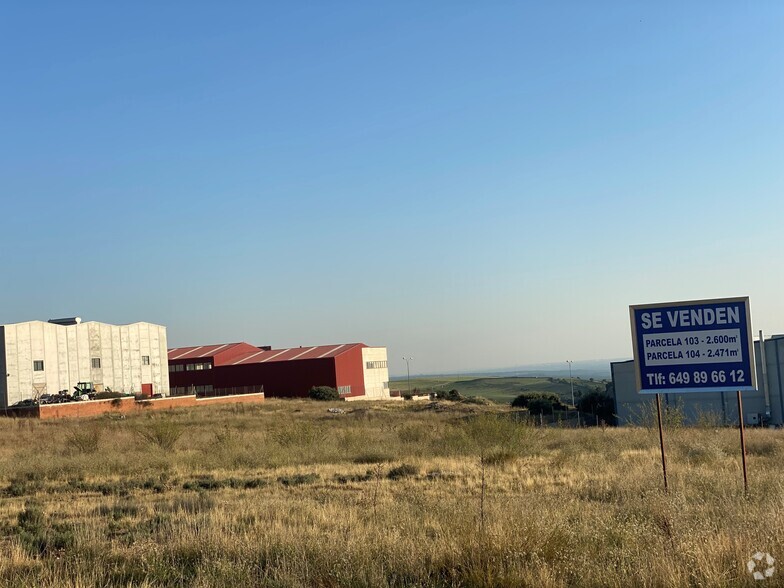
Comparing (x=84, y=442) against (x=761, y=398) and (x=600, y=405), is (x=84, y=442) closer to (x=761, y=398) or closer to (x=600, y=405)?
(x=761, y=398)

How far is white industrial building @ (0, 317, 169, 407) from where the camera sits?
6462 cm

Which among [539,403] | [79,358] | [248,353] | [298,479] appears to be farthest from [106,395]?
[298,479]

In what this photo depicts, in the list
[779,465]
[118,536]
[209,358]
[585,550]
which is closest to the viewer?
[585,550]

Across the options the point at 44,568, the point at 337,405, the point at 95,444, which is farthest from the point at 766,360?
the point at 44,568

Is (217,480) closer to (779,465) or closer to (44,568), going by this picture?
(44,568)

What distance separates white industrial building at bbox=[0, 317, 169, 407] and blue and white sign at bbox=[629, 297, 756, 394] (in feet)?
209

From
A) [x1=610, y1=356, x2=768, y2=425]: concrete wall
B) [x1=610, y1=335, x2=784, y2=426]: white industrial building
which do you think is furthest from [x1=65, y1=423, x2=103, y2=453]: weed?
[x1=610, y1=335, x2=784, y2=426]: white industrial building

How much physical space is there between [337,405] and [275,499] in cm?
5300

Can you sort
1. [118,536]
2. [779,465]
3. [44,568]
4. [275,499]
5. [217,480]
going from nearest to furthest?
[44,568], [118,536], [275,499], [779,465], [217,480]

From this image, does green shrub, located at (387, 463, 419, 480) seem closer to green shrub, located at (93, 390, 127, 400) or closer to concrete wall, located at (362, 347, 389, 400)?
green shrub, located at (93, 390, 127, 400)

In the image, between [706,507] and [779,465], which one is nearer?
[706,507]

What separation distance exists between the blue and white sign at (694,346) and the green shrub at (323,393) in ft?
210

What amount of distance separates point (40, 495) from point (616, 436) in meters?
18.3

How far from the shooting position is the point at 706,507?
9281mm
